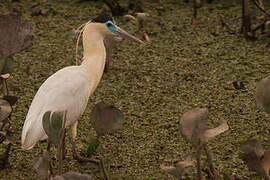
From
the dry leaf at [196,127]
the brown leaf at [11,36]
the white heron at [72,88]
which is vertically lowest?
the white heron at [72,88]

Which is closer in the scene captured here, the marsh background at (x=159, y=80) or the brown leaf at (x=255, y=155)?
the brown leaf at (x=255, y=155)

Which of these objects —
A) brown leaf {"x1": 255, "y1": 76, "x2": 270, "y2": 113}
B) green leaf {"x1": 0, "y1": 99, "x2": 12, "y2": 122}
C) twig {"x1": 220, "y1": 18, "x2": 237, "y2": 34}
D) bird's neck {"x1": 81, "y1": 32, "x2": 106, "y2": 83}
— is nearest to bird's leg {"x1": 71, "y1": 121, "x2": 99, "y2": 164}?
bird's neck {"x1": 81, "y1": 32, "x2": 106, "y2": 83}

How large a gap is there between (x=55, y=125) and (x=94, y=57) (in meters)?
0.79

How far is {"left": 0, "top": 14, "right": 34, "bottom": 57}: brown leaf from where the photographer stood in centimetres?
198

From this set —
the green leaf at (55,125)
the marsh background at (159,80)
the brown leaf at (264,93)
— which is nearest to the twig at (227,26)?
the marsh background at (159,80)

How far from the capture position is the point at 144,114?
2.78m

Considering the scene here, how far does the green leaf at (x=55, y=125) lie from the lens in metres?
1.76

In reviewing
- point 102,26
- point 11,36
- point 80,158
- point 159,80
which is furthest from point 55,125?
point 159,80

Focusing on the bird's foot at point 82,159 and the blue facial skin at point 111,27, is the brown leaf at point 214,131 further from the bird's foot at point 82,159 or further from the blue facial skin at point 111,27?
the blue facial skin at point 111,27

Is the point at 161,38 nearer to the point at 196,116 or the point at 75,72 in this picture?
the point at 75,72

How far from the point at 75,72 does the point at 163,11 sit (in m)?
1.71

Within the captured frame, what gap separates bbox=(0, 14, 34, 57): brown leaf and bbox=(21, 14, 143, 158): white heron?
31 centimetres

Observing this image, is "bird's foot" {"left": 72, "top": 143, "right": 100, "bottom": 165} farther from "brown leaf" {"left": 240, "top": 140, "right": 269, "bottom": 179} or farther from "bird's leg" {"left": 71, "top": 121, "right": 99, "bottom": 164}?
"brown leaf" {"left": 240, "top": 140, "right": 269, "bottom": 179}

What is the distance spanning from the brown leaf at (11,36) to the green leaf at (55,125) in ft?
1.16
